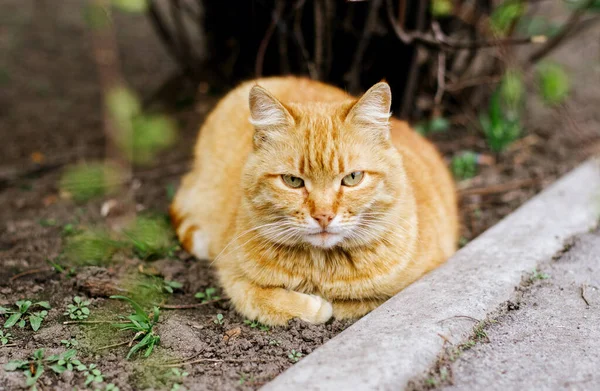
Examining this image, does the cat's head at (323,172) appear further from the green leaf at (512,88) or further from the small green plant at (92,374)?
the green leaf at (512,88)

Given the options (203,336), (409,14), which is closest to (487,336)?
(203,336)

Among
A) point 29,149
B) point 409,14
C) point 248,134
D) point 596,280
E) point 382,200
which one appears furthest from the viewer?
point 29,149

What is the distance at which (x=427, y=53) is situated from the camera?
179 inches

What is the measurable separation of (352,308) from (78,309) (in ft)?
3.87

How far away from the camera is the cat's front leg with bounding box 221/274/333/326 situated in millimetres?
2617

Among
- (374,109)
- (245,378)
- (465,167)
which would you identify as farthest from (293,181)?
(465,167)

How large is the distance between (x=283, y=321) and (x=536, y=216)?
1.54 m

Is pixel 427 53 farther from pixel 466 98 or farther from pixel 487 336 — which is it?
pixel 487 336

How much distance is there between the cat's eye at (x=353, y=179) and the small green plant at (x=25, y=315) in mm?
1374

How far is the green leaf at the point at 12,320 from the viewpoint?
8.36 feet

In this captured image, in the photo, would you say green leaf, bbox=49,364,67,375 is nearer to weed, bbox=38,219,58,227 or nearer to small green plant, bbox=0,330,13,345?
small green plant, bbox=0,330,13,345

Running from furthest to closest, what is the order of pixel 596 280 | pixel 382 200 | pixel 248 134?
pixel 248 134 → pixel 596 280 → pixel 382 200

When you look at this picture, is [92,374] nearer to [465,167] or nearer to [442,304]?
[442,304]

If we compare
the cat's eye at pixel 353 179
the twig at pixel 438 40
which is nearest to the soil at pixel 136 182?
the cat's eye at pixel 353 179
